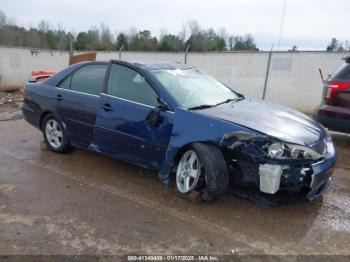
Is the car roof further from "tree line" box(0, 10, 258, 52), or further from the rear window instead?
"tree line" box(0, 10, 258, 52)

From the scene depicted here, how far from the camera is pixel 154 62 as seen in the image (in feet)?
14.6

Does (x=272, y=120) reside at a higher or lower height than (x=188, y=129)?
higher

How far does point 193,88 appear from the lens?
4125mm

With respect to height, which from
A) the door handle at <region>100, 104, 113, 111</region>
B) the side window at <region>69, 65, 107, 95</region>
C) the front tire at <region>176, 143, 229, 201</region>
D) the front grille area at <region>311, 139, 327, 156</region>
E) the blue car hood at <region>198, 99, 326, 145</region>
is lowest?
the front tire at <region>176, 143, 229, 201</region>

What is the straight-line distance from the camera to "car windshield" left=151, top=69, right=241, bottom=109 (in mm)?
3805

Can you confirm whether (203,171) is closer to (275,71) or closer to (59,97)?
(59,97)

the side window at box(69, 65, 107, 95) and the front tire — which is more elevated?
the side window at box(69, 65, 107, 95)

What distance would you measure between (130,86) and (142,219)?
166 centimetres

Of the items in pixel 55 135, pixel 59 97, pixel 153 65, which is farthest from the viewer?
pixel 55 135

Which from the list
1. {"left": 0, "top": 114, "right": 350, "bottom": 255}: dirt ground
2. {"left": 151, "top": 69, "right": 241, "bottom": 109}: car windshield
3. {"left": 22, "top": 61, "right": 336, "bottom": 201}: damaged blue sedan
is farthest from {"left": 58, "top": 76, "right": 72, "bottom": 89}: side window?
{"left": 151, "top": 69, "right": 241, "bottom": 109}: car windshield

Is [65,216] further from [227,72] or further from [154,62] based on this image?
[227,72]

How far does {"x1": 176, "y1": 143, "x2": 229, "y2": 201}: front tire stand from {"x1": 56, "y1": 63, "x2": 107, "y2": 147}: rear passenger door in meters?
1.47

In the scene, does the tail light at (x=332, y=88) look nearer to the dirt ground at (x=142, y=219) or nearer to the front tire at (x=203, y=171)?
the dirt ground at (x=142, y=219)

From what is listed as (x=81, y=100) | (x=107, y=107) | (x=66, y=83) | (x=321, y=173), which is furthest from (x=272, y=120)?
(x=66, y=83)
